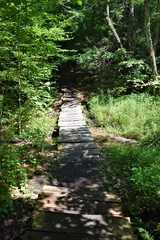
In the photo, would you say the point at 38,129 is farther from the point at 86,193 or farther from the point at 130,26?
the point at 130,26

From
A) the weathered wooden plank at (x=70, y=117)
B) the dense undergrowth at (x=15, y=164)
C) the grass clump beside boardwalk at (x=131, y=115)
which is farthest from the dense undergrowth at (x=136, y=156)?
the dense undergrowth at (x=15, y=164)

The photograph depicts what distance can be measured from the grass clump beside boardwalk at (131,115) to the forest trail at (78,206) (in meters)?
2.15

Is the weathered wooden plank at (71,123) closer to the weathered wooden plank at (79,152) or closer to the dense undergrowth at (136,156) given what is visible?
the dense undergrowth at (136,156)

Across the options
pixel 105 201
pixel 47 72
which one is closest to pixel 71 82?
pixel 47 72

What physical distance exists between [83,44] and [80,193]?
1240 centimetres

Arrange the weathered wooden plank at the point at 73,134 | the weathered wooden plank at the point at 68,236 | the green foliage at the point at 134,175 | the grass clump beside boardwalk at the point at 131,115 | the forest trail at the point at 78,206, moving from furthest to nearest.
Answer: the grass clump beside boardwalk at the point at 131,115
the weathered wooden plank at the point at 73,134
the green foliage at the point at 134,175
the forest trail at the point at 78,206
the weathered wooden plank at the point at 68,236

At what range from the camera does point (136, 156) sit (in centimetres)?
633

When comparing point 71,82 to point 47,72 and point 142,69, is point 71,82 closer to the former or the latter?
point 142,69

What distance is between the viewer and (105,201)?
4445mm

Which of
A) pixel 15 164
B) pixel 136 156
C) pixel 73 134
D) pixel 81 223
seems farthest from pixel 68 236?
pixel 73 134

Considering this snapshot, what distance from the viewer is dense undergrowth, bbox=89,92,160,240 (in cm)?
429

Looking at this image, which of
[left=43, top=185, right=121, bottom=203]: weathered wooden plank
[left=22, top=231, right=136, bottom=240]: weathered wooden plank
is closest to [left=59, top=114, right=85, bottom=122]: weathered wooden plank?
[left=43, top=185, right=121, bottom=203]: weathered wooden plank

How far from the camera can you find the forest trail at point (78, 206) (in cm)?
356

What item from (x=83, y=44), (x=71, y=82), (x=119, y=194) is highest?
(x=83, y=44)
